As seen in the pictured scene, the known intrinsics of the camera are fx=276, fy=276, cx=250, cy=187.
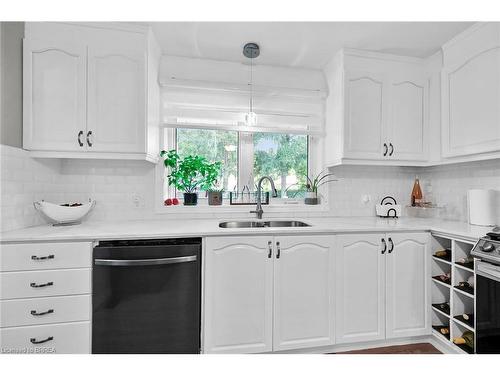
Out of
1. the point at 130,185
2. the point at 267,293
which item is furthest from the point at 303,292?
the point at 130,185

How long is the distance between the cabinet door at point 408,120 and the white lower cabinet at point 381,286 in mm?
786

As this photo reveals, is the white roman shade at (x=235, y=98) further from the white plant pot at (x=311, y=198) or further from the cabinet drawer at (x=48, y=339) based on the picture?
the cabinet drawer at (x=48, y=339)

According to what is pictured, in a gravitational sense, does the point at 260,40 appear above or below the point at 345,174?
above

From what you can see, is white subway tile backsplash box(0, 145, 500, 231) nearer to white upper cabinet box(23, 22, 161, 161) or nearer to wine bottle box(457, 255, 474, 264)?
white upper cabinet box(23, 22, 161, 161)

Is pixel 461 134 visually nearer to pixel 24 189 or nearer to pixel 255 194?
pixel 255 194

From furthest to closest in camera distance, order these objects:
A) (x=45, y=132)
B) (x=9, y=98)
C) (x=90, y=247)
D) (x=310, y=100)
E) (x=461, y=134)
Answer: (x=310, y=100) → (x=461, y=134) → (x=45, y=132) → (x=9, y=98) → (x=90, y=247)

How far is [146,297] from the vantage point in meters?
1.66

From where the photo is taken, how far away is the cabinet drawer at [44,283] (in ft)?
4.94

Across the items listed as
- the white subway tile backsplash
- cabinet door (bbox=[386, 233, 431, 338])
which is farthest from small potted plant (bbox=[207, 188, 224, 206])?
cabinet door (bbox=[386, 233, 431, 338])

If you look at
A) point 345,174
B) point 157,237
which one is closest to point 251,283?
point 157,237

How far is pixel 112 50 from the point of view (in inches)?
76.8

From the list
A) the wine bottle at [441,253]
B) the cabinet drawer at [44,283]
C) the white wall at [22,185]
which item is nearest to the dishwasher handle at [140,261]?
the cabinet drawer at [44,283]

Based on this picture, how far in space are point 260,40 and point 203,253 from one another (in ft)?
5.47

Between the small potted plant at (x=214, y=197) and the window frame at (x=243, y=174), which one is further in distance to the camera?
the small potted plant at (x=214, y=197)
